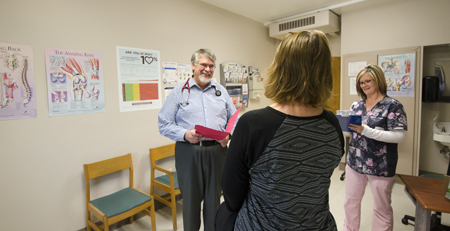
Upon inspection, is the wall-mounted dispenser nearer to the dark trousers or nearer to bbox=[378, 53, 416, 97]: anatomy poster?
bbox=[378, 53, 416, 97]: anatomy poster

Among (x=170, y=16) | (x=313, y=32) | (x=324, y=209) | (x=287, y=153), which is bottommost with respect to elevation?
(x=324, y=209)

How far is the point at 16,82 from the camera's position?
6.37 ft

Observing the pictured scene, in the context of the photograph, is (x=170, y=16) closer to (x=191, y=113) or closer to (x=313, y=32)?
(x=191, y=113)

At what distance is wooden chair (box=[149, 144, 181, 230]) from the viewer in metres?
2.46

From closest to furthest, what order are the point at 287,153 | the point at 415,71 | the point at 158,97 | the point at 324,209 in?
the point at 287,153
the point at 324,209
the point at 158,97
the point at 415,71

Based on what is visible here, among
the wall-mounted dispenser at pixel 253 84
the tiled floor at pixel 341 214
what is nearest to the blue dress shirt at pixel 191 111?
the tiled floor at pixel 341 214

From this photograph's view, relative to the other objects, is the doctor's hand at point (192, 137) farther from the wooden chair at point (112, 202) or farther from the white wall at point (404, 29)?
the white wall at point (404, 29)

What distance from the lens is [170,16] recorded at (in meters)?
2.97

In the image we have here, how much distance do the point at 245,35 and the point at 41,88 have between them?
10.1 ft

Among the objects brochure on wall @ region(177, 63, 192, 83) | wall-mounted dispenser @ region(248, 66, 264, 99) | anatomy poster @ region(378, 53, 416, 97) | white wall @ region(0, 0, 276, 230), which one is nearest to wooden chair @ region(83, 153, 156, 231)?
white wall @ region(0, 0, 276, 230)

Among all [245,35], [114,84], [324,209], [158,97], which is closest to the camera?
[324,209]

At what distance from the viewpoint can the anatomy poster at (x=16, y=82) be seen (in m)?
1.89

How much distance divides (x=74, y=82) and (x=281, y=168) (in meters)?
2.21

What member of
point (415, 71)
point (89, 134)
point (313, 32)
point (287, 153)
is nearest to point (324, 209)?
point (287, 153)
